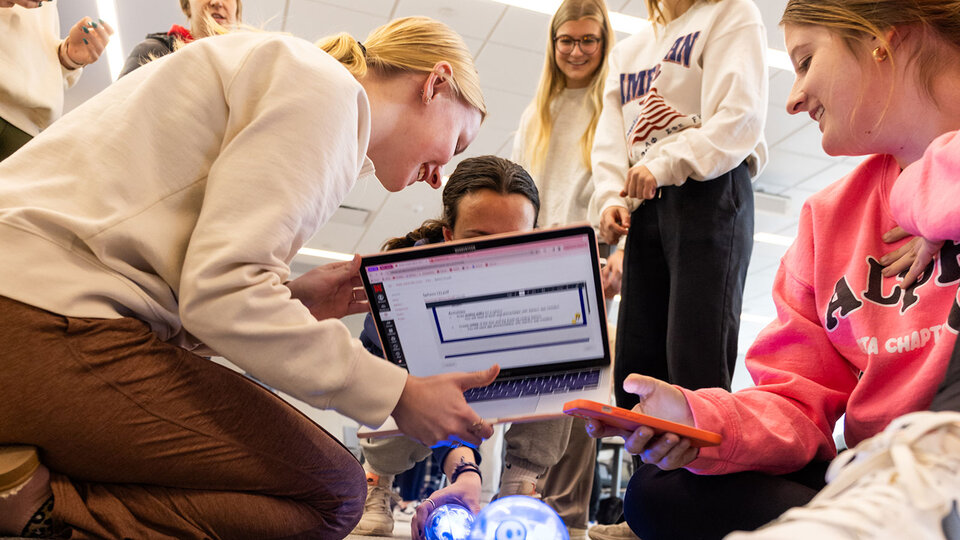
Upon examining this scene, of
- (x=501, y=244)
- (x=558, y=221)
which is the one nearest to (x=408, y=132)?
(x=501, y=244)

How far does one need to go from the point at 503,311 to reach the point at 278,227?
0.63 meters

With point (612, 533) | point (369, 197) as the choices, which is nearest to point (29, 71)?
point (612, 533)

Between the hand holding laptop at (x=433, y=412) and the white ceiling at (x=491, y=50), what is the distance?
8.07ft

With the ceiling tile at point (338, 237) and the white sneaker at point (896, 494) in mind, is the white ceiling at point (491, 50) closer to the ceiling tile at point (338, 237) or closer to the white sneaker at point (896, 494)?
the ceiling tile at point (338, 237)

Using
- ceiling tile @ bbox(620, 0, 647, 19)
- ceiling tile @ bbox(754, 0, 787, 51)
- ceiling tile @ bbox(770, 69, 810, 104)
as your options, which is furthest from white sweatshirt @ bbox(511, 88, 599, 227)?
ceiling tile @ bbox(770, 69, 810, 104)

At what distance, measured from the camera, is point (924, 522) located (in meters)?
0.57

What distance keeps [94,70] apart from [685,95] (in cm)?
473

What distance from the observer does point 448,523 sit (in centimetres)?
150

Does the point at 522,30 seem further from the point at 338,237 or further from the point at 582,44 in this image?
the point at 338,237

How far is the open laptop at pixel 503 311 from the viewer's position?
56.1 inches

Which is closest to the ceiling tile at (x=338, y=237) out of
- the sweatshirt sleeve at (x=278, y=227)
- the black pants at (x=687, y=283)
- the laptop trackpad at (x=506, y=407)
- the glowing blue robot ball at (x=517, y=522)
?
the black pants at (x=687, y=283)

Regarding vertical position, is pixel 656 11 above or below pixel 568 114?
above

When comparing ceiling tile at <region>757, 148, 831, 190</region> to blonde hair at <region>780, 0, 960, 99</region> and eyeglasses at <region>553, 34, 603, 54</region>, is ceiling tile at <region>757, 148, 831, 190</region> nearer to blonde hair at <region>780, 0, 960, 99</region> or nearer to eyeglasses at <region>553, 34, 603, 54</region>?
eyeglasses at <region>553, 34, 603, 54</region>

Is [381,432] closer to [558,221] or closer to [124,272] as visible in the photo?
[124,272]
